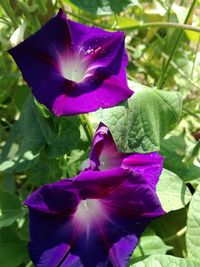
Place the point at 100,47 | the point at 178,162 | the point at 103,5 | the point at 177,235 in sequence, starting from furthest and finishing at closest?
the point at 177,235 < the point at 178,162 < the point at 103,5 < the point at 100,47

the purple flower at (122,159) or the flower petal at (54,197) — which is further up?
the flower petal at (54,197)

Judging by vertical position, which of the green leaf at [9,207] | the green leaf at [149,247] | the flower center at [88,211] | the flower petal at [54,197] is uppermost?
the flower petal at [54,197]

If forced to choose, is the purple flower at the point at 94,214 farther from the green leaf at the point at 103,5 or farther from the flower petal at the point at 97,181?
the green leaf at the point at 103,5

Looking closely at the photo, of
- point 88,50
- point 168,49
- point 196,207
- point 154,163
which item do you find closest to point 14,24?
point 88,50

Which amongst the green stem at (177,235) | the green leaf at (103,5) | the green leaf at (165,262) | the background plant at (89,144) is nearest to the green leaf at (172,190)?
the background plant at (89,144)

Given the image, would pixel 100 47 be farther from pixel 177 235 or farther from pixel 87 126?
pixel 177 235

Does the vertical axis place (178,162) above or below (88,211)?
below

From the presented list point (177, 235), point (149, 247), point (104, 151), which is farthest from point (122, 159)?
point (177, 235)
